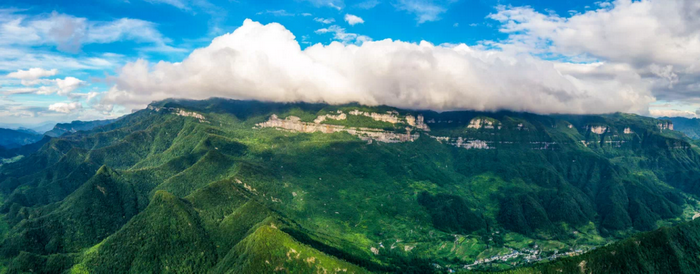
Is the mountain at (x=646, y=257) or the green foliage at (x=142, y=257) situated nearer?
the mountain at (x=646, y=257)

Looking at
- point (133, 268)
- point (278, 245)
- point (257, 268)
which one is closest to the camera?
point (257, 268)

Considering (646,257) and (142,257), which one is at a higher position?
(646,257)

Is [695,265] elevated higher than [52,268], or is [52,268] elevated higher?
[695,265]

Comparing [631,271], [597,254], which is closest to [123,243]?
[597,254]

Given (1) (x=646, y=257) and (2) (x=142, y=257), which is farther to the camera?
(2) (x=142, y=257)

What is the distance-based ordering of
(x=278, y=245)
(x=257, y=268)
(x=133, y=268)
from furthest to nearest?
(x=133, y=268) < (x=278, y=245) < (x=257, y=268)

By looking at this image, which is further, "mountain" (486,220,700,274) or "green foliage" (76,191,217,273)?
"green foliage" (76,191,217,273)

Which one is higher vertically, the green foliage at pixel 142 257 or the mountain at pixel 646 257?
the mountain at pixel 646 257

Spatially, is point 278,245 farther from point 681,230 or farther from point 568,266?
point 681,230

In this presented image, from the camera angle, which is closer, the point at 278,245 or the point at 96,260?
the point at 278,245

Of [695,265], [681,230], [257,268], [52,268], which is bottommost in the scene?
[52,268]

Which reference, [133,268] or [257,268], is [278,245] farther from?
[133,268]
